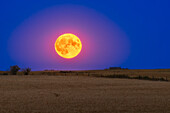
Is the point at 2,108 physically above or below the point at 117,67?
below

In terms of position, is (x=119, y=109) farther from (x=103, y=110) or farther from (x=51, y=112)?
(x=51, y=112)

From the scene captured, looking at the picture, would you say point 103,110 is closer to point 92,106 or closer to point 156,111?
point 92,106

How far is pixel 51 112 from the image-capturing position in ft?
51.4

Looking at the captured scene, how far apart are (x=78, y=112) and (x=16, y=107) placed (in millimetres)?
4376

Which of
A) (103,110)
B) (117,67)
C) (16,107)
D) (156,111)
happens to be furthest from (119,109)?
(117,67)

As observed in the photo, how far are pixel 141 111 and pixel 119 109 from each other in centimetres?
133

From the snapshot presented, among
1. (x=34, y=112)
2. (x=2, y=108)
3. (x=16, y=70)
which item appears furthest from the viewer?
(x=16, y=70)

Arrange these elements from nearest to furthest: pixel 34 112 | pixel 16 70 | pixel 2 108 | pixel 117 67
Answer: pixel 34 112, pixel 2 108, pixel 16 70, pixel 117 67

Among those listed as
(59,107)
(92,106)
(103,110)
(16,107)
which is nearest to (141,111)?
(103,110)

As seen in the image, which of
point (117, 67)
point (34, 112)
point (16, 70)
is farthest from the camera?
point (117, 67)

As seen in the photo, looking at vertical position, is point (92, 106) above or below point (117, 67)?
below

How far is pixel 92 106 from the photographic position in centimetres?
1778

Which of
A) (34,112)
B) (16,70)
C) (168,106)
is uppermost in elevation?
(16,70)

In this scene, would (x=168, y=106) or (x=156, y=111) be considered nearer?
(x=156, y=111)
